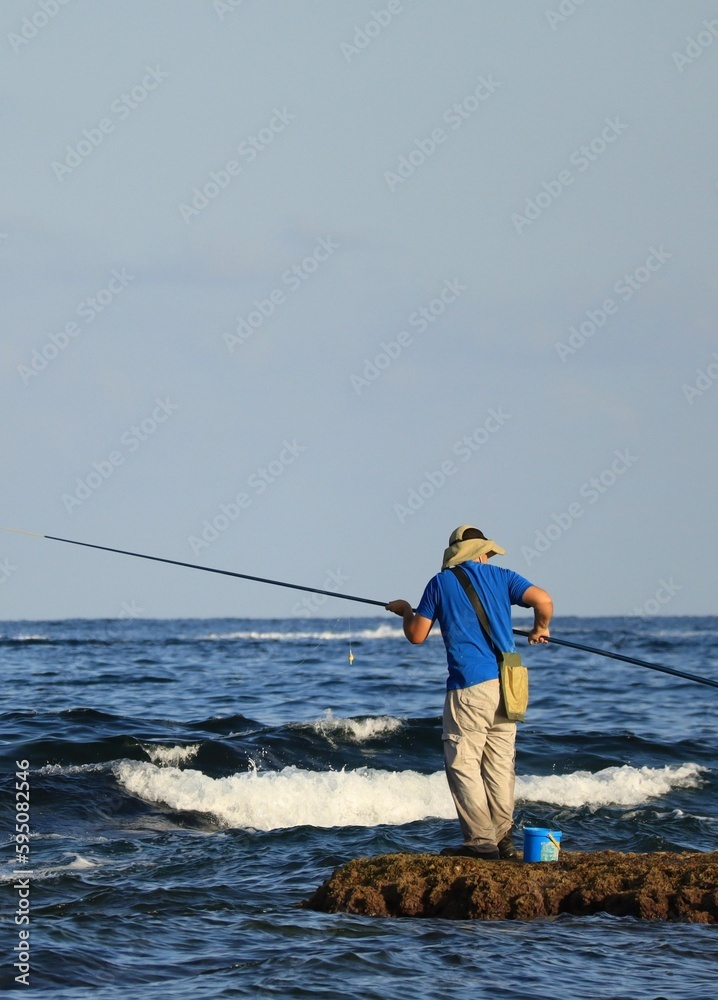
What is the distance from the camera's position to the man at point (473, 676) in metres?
7.22

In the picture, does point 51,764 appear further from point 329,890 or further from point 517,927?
point 517,927

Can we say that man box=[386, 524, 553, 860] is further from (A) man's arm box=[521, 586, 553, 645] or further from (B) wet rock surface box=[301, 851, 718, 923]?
(B) wet rock surface box=[301, 851, 718, 923]

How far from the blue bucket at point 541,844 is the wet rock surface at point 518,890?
134 millimetres

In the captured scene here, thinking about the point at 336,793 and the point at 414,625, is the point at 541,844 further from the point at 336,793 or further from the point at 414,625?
the point at 336,793

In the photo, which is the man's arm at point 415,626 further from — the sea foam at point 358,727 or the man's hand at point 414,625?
the sea foam at point 358,727

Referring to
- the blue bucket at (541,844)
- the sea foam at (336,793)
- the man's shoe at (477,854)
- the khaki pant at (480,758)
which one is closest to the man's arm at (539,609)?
the khaki pant at (480,758)

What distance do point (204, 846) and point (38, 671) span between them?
55.1ft

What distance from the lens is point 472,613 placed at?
7262 millimetres

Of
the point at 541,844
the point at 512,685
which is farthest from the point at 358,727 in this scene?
the point at 512,685

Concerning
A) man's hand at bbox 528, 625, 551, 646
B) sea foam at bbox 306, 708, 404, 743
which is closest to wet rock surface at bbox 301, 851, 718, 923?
man's hand at bbox 528, 625, 551, 646

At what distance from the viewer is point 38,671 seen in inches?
987

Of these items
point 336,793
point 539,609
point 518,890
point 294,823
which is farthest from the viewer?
point 336,793

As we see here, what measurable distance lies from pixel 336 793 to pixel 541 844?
4830mm

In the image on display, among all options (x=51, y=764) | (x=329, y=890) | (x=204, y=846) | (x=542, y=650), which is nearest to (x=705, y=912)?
(x=329, y=890)
